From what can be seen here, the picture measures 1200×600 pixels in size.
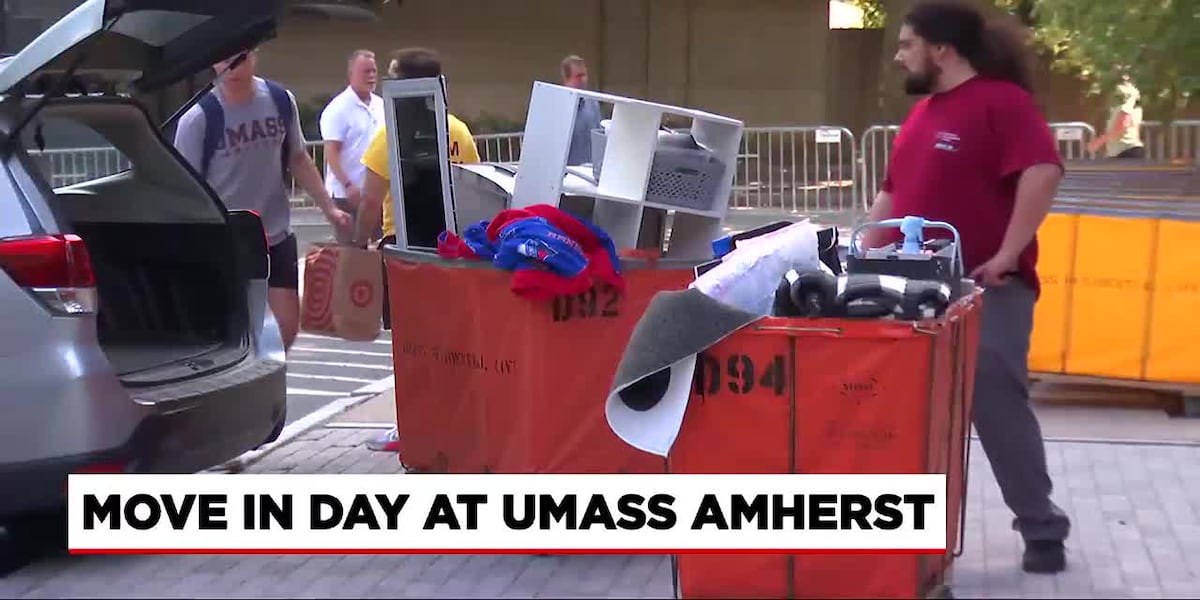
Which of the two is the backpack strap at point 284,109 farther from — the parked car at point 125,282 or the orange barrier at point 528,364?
the orange barrier at point 528,364

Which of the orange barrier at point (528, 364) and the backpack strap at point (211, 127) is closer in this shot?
the orange barrier at point (528, 364)

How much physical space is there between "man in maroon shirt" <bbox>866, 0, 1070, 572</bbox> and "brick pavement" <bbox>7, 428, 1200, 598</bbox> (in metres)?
0.21

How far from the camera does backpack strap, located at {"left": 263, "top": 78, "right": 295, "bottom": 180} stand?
7.67 m

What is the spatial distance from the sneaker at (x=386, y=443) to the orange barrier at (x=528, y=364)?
1.46 m

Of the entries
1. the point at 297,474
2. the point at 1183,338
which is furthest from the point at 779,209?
the point at 297,474

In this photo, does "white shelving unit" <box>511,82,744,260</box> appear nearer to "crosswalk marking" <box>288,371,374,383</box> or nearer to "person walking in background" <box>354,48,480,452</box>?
"person walking in background" <box>354,48,480,452</box>

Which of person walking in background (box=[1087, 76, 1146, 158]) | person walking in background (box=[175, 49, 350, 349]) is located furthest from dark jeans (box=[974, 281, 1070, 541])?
person walking in background (box=[1087, 76, 1146, 158])

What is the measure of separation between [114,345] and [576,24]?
A: 19109mm

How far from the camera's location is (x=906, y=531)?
15.9 feet

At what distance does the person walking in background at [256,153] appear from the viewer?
24.5 feet

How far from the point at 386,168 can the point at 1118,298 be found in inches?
149

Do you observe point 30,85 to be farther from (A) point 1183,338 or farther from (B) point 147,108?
(A) point 1183,338

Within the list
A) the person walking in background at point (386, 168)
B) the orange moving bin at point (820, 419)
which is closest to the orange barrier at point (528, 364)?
the orange moving bin at point (820, 419)

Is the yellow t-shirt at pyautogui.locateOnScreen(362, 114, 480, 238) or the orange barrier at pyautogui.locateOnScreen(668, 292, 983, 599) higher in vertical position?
the yellow t-shirt at pyautogui.locateOnScreen(362, 114, 480, 238)
